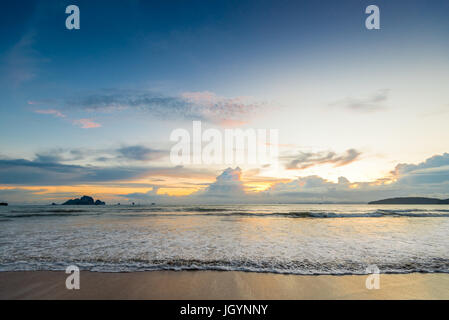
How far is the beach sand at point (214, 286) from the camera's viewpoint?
5.42 metres

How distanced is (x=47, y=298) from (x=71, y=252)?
511 centimetres

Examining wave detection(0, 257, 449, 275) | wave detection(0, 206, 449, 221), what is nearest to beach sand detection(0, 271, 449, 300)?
wave detection(0, 257, 449, 275)

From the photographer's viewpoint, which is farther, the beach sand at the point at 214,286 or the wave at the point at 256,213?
the wave at the point at 256,213

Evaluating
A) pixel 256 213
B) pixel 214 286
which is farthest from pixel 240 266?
pixel 256 213

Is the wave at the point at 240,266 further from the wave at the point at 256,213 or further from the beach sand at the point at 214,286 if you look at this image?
the wave at the point at 256,213

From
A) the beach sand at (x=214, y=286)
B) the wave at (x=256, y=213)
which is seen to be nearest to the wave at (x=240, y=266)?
the beach sand at (x=214, y=286)

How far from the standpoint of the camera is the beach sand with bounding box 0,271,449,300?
542 cm

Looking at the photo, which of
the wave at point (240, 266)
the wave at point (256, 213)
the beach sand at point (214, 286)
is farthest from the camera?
the wave at point (256, 213)

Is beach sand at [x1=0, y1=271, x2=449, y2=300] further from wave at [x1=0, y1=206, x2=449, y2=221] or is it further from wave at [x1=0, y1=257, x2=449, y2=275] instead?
wave at [x1=0, y1=206, x2=449, y2=221]

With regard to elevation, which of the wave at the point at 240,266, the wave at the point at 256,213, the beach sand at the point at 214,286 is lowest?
the wave at the point at 256,213

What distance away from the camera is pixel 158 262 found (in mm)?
8039

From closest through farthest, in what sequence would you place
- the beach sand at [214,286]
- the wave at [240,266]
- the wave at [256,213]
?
the beach sand at [214,286]
the wave at [240,266]
the wave at [256,213]
